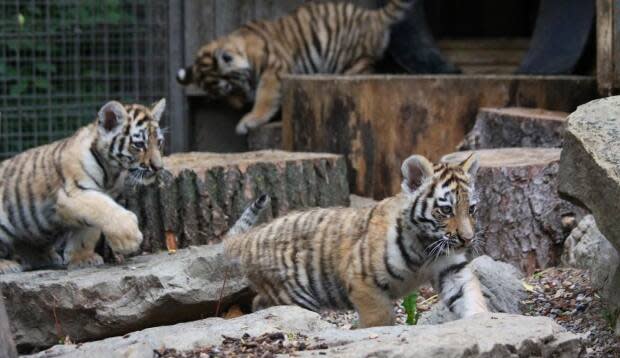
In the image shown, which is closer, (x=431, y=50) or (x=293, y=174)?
(x=293, y=174)

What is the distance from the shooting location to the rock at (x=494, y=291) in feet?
17.9

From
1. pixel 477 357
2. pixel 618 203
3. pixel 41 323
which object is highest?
pixel 618 203

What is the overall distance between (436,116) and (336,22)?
236 cm

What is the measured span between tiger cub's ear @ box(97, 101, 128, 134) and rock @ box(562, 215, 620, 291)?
231 centimetres

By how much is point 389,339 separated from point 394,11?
613cm

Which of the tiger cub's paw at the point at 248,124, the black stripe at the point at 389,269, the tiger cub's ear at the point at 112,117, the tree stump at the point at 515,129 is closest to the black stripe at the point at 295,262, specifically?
the black stripe at the point at 389,269

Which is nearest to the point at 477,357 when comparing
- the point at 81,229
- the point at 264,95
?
the point at 81,229

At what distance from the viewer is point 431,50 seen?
32.8 ft

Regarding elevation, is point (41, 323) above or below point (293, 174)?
below

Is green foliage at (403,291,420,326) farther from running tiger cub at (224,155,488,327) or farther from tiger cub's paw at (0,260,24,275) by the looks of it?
tiger cub's paw at (0,260,24,275)

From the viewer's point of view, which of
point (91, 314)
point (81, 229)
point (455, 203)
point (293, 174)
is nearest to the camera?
point (455, 203)

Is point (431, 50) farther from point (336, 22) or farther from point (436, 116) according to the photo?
point (436, 116)

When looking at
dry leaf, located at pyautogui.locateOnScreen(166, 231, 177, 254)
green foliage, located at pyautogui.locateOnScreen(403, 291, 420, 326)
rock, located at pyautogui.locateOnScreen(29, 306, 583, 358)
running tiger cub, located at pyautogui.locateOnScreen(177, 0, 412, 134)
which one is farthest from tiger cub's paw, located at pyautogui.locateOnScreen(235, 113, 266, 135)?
rock, located at pyautogui.locateOnScreen(29, 306, 583, 358)

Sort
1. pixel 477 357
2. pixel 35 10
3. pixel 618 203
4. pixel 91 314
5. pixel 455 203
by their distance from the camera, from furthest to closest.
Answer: pixel 35 10 < pixel 91 314 < pixel 455 203 < pixel 618 203 < pixel 477 357
